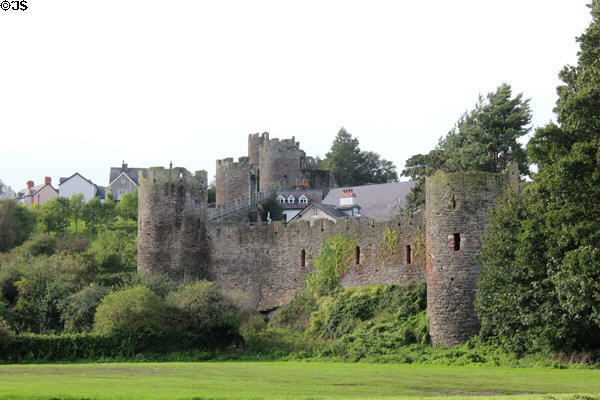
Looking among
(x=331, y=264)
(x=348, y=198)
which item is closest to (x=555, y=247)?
(x=331, y=264)

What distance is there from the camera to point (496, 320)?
30.7 metres

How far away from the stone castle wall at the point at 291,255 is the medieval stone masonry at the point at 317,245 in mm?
47

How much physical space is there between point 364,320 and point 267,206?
3199 cm

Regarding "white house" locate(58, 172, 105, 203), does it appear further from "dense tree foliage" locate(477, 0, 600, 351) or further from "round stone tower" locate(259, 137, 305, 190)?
"dense tree foliage" locate(477, 0, 600, 351)

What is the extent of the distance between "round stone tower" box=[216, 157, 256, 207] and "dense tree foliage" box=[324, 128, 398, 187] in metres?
22.3

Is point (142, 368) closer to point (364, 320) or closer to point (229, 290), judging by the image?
point (364, 320)

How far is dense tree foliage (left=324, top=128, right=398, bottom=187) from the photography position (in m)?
93.5

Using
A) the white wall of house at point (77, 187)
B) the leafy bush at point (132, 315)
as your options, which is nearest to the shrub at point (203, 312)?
Answer: the leafy bush at point (132, 315)

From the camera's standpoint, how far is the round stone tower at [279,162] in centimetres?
7962

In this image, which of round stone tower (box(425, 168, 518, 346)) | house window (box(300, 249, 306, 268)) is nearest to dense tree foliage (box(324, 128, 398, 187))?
house window (box(300, 249, 306, 268))

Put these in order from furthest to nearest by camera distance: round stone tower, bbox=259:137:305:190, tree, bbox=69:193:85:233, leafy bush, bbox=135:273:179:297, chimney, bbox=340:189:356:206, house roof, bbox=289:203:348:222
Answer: round stone tower, bbox=259:137:305:190 < tree, bbox=69:193:85:233 < chimney, bbox=340:189:356:206 < house roof, bbox=289:203:348:222 < leafy bush, bbox=135:273:179:297

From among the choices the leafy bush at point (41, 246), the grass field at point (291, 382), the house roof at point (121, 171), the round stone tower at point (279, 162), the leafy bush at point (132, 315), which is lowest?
the grass field at point (291, 382)

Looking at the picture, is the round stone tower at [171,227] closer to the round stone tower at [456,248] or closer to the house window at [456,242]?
the round stone tower at [456,248]

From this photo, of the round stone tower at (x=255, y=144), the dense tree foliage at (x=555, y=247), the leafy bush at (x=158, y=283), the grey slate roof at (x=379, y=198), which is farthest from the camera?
the round stone tower at (x=255, y=144)
